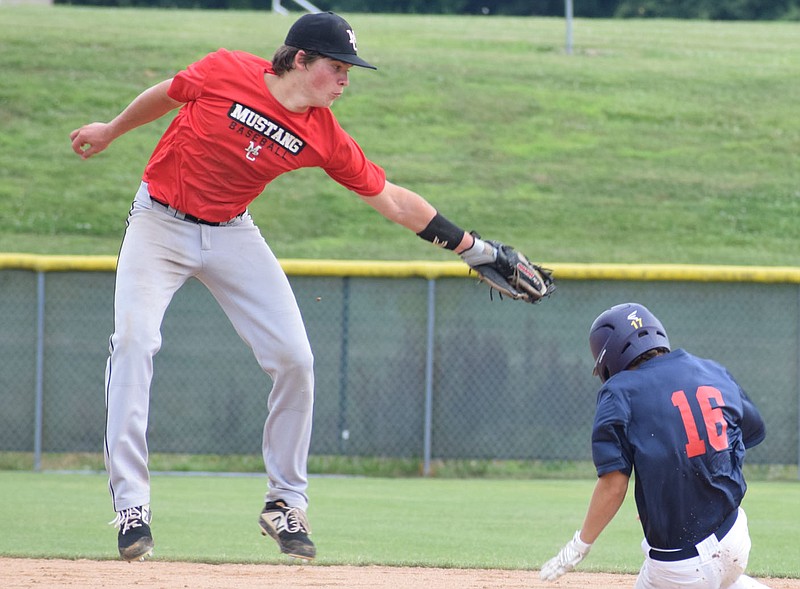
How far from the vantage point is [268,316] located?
555 centimetres

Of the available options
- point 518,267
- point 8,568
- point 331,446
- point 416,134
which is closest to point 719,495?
point 518,267

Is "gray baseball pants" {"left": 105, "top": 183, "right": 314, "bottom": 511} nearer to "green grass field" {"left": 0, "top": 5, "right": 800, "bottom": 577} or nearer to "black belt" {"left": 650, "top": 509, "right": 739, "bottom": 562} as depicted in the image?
"green grass field" {"left": 0, "top": 5, "right": 800, "bottom": 577}

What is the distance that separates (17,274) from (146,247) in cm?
716

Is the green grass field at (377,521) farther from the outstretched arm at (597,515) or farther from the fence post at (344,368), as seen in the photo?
the outstretched arm at (597,515)

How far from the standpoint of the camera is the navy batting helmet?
453cm

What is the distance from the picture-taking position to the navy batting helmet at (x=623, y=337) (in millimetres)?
4527

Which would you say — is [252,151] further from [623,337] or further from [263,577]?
[263,577]

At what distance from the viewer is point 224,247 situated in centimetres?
552

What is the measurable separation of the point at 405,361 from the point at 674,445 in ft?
25.6

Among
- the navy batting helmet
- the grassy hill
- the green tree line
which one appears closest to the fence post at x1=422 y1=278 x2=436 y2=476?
the grassy hill

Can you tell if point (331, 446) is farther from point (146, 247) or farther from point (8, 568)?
point (146, 247)

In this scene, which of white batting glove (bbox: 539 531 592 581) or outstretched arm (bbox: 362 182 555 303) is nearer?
white batting glove (bbox: 539 531 592 581)

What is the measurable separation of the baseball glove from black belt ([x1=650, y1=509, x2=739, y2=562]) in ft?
4.79

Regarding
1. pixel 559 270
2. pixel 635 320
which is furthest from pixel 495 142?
pixel 635 320
